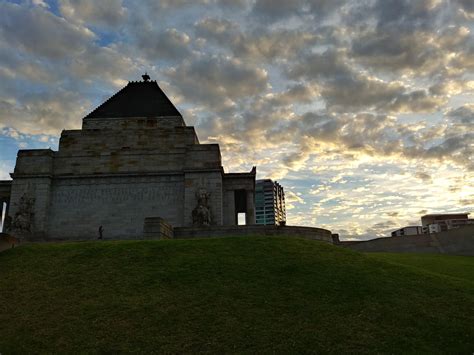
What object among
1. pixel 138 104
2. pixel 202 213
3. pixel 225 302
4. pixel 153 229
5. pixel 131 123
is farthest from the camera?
pixel 138 104

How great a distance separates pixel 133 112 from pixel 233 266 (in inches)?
1183

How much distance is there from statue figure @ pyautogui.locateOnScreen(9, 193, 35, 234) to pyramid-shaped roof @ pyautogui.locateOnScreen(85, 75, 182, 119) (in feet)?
34.3

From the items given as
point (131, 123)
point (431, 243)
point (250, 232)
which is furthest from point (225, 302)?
point (131, 123)

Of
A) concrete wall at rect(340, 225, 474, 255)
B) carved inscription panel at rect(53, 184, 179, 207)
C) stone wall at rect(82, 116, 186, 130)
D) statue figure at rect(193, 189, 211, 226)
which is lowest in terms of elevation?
concrete wall at rect(340, 225, 474, 255)

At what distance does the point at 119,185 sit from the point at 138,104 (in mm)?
10387

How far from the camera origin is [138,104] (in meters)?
44.6

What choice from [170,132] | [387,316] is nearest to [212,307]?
[387,316]

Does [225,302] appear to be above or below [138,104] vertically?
below

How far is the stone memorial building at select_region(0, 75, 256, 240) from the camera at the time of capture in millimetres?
37094

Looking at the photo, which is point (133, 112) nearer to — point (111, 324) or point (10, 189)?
point (10, 189)

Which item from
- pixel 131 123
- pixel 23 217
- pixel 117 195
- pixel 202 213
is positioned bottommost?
pixel 202 213

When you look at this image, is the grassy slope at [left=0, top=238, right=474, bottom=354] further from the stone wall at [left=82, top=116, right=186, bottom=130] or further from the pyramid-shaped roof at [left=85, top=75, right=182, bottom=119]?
the pyramid-shaped roof at [left=85, top=75, right=182, bottom=119]

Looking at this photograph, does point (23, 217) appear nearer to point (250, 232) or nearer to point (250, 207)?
point (250, 207)

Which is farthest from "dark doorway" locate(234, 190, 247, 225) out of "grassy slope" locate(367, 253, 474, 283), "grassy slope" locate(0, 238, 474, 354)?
"grassy slope" locate(0, 238, 474, 354)
